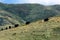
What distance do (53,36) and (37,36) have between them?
352 centimetres

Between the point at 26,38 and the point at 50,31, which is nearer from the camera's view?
the point at 26,38

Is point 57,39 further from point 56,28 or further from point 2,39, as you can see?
point 2,39

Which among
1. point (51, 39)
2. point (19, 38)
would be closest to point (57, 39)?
point (51, 39)

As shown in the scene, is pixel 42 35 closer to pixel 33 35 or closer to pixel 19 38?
pixel 33 35

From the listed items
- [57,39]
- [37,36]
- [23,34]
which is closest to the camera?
[57,39]

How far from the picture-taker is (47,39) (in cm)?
4244

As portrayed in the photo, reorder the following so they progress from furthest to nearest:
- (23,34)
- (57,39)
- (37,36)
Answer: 1. (23,34)
2. (37,36)
3. (57,39)

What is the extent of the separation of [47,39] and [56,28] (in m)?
8.20

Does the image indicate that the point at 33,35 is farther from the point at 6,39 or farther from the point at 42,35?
the point at 6,39

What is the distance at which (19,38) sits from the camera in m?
44.3

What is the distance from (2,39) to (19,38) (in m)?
4.21

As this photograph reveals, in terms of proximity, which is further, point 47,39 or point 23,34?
point 23,34

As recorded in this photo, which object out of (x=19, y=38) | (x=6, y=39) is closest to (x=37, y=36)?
(x=19, y=38)

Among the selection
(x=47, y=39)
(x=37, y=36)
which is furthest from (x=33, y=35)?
(x=47, y=39)
